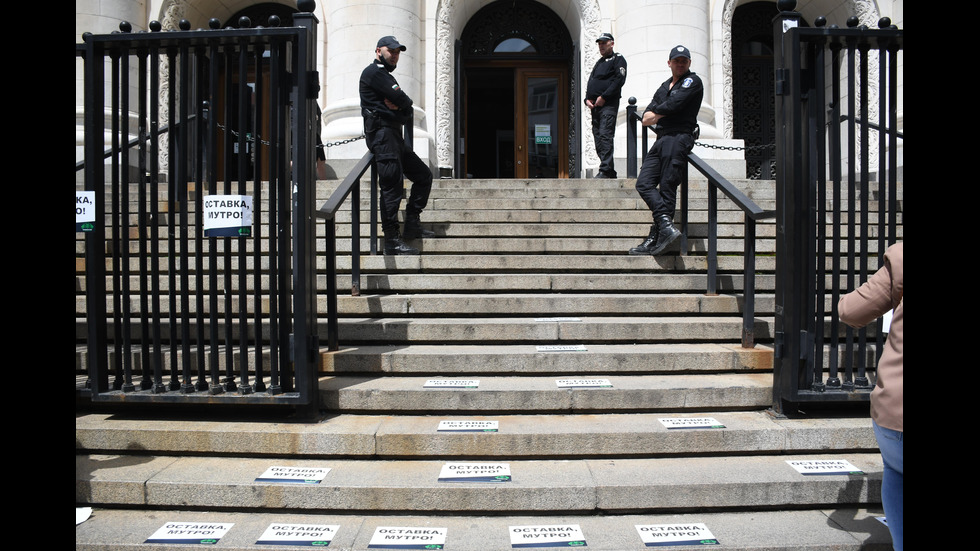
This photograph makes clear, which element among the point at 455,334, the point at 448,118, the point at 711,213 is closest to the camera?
the point at 455,334

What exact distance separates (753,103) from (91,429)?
41.8ft

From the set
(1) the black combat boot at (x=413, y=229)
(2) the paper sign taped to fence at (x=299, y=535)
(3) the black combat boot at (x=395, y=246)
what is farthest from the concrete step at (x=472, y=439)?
(1) the black combat boot at (x=413, y=229)

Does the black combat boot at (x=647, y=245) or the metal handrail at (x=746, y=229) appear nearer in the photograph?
the metal handrail at (x=746, y=229)

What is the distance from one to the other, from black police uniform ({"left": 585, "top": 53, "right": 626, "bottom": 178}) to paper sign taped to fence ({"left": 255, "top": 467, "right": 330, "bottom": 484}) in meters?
6.53

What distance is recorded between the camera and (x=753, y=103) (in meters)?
12.9

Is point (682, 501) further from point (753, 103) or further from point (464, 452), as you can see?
point (753, 103)

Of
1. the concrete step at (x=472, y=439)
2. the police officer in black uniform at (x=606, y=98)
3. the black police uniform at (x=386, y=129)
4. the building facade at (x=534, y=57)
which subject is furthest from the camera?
the building facade at (x=534, y=57)

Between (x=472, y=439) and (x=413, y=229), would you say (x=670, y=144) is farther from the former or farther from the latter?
(x=472, y=439)

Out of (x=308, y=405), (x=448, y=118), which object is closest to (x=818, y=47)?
(x=308, y=405)

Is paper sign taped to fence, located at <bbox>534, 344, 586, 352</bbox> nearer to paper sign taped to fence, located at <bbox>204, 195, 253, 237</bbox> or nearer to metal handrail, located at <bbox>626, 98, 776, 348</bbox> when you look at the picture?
metal handrail, located at <bbox>626, 98, 776, 348</bbox>

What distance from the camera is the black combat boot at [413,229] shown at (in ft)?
20.0

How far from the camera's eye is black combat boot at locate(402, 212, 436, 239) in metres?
6.10

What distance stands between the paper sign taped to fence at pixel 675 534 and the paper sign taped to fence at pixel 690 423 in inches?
26.1

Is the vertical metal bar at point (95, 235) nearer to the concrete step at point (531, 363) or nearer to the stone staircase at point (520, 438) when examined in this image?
the stone staircase at point (520, 438)
